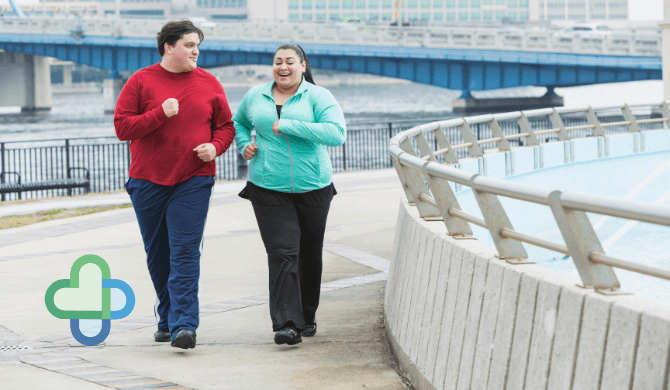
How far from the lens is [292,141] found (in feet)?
16.0

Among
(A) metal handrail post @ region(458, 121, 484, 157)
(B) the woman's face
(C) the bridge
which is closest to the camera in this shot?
(B) the woman's face

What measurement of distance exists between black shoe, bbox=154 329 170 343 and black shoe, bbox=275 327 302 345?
2.27 feet

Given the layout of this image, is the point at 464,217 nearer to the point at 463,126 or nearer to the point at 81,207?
the point at 463,126

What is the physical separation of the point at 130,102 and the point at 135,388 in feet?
5.09

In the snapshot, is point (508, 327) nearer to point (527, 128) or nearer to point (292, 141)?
point (292, 141)

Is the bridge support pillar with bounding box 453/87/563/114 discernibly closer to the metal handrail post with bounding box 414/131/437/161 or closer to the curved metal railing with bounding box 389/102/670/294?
the metal handrail post with bounding box 414/131/437/161

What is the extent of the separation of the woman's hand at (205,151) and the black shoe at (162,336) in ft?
3.65

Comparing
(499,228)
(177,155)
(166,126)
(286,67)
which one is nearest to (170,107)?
(166,126)

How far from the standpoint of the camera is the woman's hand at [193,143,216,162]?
471 cm

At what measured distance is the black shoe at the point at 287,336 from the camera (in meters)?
4.91

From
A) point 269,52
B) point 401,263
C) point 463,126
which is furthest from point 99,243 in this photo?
point 269,52

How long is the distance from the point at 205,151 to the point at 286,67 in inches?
25.8

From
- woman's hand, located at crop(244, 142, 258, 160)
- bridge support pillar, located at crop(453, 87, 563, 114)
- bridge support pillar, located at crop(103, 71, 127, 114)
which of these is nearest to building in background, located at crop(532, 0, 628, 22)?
bridge support pillar, located at crop(453, 87, 563, 114)

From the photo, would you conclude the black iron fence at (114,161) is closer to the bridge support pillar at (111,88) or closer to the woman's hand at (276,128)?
the woman's hand at (276,128)
